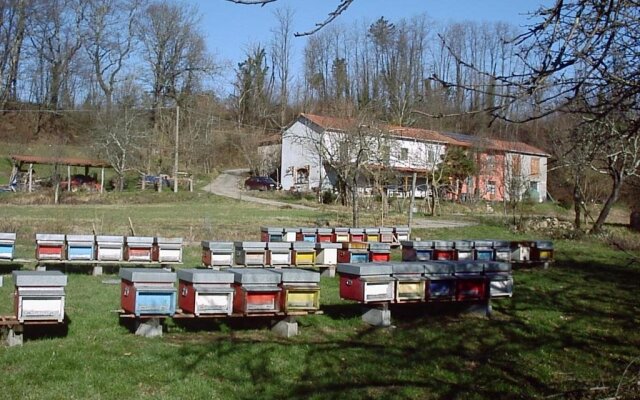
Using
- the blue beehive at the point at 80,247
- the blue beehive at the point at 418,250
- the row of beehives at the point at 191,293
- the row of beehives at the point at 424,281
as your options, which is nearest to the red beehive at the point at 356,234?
the blue beehive at the point at 418,250

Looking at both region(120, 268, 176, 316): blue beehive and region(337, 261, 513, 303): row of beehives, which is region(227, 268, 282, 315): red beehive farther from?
region(337, 261, 513, 303): row of beehives

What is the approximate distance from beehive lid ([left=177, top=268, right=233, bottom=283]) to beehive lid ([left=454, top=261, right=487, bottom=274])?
4246mm

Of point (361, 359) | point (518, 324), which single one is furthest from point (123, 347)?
point (518, 324)

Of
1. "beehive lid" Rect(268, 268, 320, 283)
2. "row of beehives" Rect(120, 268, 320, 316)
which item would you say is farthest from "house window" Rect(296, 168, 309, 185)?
"row of beehives" Rect(120, 268, 320, 316)

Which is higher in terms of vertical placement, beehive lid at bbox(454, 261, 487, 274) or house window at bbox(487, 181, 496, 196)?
house window at bbox(487, 181, 496, 196)

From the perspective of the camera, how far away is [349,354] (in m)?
9.04

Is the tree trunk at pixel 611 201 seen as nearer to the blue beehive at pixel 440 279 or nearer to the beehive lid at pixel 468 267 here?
the beehive lid at pixel 468 267

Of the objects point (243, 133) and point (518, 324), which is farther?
point (243, 133)

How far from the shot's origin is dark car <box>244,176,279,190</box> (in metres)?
54.0

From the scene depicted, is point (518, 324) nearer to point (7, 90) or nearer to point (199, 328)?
point (199, 328)

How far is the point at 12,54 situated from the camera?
204 feet

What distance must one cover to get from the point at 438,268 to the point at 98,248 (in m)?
7.99

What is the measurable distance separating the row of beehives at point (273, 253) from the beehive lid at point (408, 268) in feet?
13.8

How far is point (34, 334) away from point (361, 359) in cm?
438
